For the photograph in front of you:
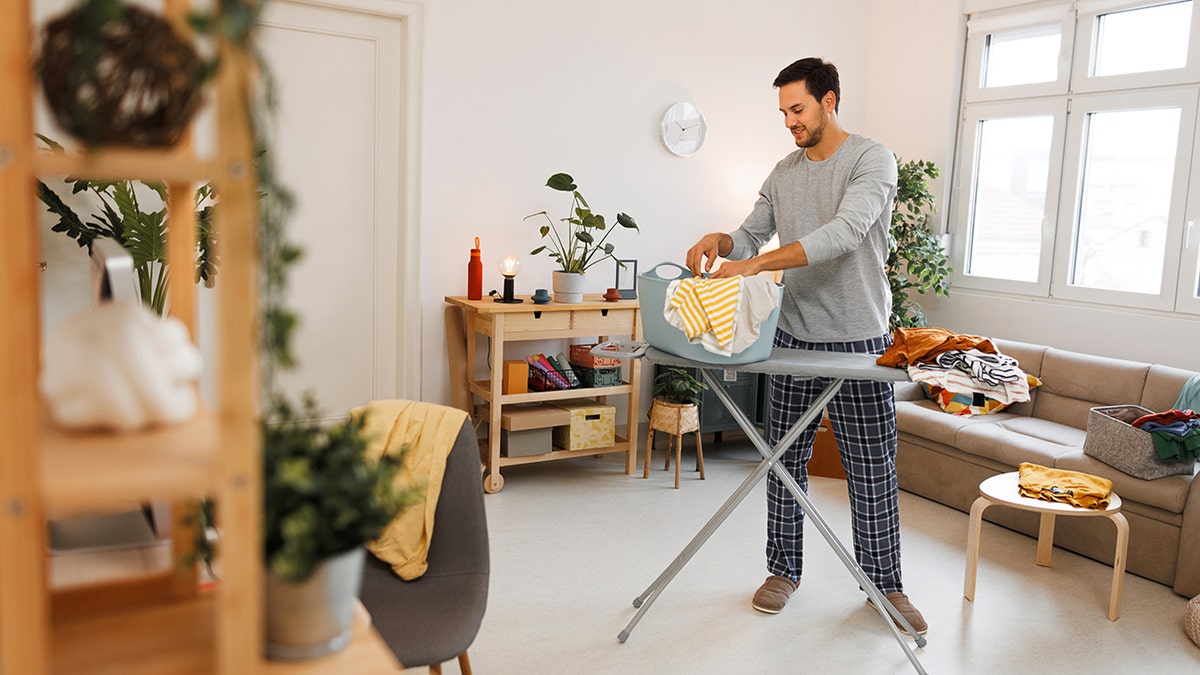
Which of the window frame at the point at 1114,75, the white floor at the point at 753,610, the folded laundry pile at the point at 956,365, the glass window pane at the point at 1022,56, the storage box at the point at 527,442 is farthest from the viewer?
the glass window pane at the point at 1022,56

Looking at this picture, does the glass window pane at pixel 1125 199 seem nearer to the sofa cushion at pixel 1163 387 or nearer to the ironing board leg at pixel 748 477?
the sofa cushion at pixel 1163 387

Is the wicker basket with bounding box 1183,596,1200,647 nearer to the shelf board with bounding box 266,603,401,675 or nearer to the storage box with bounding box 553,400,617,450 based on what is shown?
the storage box with bounding box 553,400,617,450

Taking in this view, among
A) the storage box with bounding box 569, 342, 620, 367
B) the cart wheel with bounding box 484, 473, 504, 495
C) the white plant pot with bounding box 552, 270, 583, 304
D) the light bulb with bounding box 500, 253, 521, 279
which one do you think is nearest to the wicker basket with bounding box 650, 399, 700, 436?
the storage box with bounding box 569, 342, 620, 367

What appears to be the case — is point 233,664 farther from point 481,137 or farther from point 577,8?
point 577,8

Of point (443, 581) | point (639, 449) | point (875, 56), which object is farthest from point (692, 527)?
point (875, 56)

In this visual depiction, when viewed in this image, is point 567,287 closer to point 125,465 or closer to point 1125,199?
point 1125,199

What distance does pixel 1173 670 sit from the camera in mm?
2785

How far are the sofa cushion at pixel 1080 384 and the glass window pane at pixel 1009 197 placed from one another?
0.83 metres

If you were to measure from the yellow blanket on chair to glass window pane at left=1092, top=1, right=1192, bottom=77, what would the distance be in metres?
4.22

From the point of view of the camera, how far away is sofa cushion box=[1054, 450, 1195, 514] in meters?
3.40

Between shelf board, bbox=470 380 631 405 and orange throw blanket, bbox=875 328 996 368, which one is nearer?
orange throw blanket, bbox=875 328 996 368

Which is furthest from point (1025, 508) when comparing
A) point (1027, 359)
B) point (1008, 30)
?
point (1008, 30)

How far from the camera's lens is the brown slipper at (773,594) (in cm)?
309

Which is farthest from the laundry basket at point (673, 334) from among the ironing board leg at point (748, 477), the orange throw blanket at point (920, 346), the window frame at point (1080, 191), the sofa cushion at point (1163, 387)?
the window frame at point (1080, 191)
